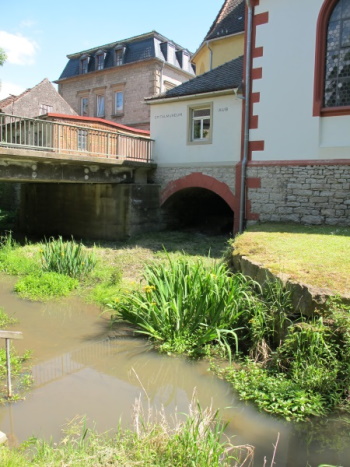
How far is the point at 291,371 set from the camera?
466cm

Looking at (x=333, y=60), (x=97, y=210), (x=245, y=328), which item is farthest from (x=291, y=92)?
(x=245, y=328)

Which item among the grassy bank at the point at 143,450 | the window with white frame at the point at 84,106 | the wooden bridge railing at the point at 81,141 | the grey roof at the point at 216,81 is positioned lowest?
the grassy bank at the point at 143,450

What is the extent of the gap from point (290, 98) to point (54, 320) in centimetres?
834

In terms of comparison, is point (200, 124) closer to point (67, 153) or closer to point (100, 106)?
point (67, 153)

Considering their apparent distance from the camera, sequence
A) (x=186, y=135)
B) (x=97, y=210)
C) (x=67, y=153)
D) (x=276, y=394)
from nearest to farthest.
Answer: (x=276, y=394)
(x=67, y=153)
(x=186, y=135)
(x=97, y=210)

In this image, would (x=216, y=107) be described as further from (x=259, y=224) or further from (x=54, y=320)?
(x=54, y=320)

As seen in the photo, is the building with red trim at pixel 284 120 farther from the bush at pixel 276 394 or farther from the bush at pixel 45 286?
the bush at pixel 276 394

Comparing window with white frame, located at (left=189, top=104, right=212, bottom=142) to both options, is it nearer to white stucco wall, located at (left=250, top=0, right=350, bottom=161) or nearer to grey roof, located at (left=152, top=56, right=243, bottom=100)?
grey roof, located at (left=152, top=56, right=243, bottom=100)

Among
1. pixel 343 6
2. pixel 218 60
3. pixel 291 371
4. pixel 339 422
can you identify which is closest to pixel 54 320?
pixel 291 371

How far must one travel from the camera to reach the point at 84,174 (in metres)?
13.4

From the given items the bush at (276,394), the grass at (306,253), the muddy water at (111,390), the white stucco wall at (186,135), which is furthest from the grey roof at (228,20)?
the bush at (276,394)

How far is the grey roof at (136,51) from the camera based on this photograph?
27.5 m

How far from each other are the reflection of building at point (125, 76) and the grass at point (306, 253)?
1967cm

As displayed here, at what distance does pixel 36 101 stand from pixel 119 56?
6.36 m
